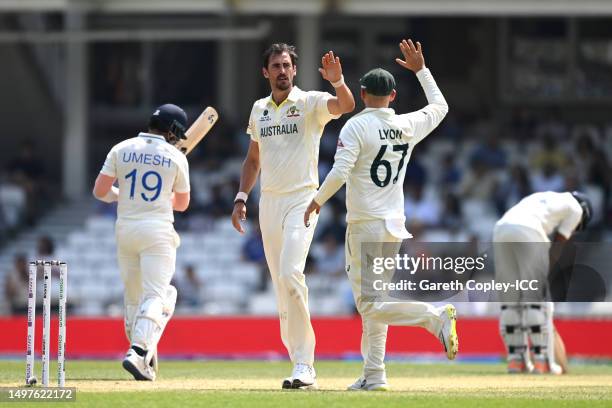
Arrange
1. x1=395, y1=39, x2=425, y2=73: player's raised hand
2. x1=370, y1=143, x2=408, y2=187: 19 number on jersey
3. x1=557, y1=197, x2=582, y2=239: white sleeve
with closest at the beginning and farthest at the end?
1. x1=370, y1=143, x2=408, y2=187: 19 number on jersey
2. x1=395, y1=39, x2=425, y2=73: player's raised hand
3. x1=557, y1=197, x2=582, y2=239: white sleeve

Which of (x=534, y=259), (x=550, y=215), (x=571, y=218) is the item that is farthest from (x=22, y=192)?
(x=571, y=218)

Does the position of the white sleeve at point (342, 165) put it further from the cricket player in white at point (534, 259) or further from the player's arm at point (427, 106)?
the cricket player in white at point (534, 259)

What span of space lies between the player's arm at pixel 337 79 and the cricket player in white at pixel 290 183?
0.20ft

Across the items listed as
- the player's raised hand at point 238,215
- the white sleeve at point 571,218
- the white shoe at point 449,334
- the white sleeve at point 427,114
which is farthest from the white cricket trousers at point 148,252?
the white sleeve at point 571,218

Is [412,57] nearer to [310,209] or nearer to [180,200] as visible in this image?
[310,209]

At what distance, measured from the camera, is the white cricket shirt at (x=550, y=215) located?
1186 cm

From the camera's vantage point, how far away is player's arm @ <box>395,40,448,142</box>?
8.77 metres

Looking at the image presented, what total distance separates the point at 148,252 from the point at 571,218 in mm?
4103

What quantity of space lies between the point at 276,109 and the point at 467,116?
44.3ft

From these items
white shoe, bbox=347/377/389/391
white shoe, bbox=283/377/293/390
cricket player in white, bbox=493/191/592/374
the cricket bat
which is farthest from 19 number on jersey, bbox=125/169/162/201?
cricket player in white, bbox=493/191/592/374

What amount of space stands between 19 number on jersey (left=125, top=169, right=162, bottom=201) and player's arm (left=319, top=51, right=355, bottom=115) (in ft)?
4.55

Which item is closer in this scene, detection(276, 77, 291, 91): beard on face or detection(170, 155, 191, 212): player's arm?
detection(276, 77, 291, 91): beard on face

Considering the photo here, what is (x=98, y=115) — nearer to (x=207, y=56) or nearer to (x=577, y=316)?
(x=207, y=56)

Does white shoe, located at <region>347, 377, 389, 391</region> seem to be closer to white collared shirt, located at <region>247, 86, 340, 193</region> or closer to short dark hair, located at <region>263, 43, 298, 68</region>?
white collared shirt, located at <region>247, 86, 340, 193</region>
